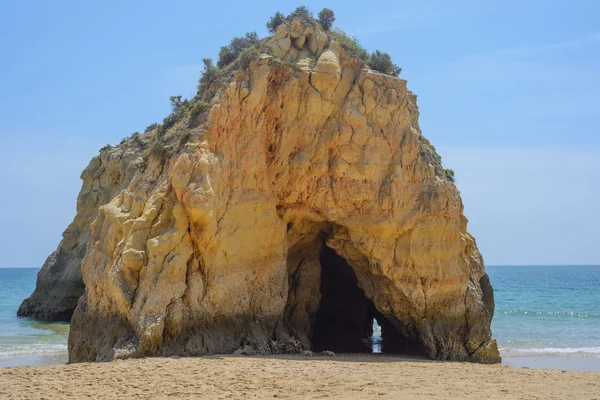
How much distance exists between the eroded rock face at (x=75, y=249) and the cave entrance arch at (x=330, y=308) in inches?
567

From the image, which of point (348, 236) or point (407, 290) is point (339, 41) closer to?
point (348, 236)

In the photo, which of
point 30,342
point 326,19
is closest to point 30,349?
point 30,342

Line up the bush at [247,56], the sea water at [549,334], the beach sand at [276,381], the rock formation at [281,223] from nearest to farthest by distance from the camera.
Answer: the beach sand at [276,381], the rock formation at [281,223], the bush at [247,56], the sea water at [549,334]

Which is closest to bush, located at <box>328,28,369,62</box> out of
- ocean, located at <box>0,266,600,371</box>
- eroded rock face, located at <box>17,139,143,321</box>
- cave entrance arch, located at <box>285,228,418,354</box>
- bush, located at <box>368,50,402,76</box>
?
bush, located at <box>368,50,402,76</box>

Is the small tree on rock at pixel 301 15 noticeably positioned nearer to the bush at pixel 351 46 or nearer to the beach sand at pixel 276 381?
the bush at pixel 351 46

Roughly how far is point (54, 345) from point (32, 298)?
14011mm

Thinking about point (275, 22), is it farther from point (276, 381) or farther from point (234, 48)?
point (276, 381)

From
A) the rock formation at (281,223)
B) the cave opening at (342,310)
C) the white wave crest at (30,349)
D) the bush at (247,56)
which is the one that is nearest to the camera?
the rock formation at (281,223)

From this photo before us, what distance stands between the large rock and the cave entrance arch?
0.19m

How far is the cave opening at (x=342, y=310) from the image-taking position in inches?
808

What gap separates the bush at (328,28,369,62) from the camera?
56.1 feet

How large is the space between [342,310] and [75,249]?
59.1ft

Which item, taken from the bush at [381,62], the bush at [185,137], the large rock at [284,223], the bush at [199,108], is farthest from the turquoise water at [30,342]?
the bush at [381,62]

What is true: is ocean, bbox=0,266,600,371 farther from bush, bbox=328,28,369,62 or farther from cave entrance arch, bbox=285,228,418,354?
bush, bbox=328,28,369,62
